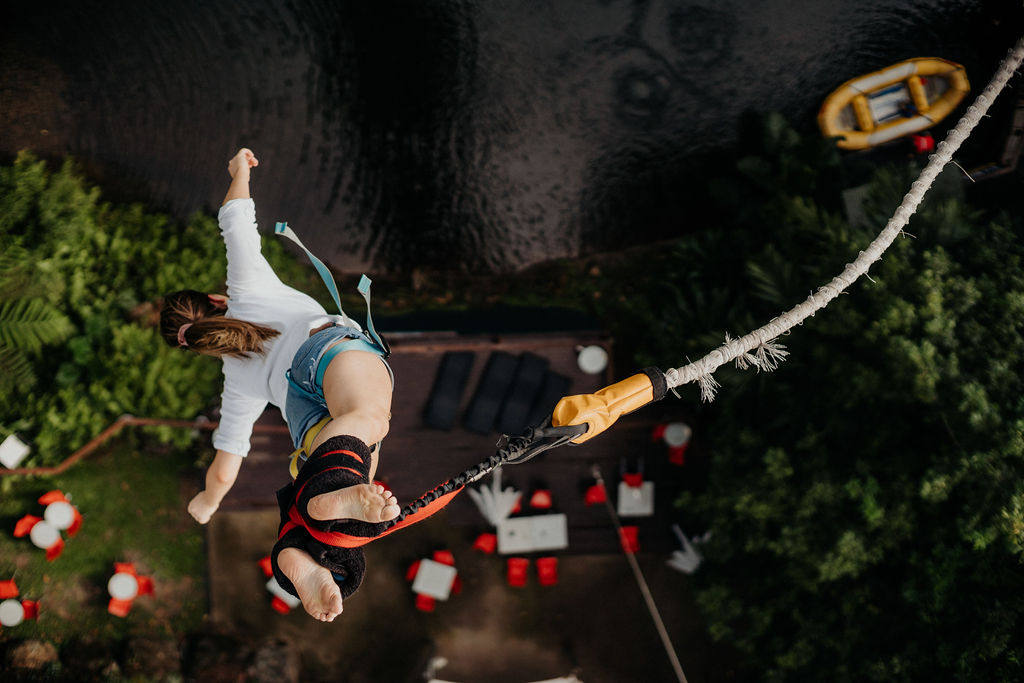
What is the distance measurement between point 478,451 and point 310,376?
438 centimetres

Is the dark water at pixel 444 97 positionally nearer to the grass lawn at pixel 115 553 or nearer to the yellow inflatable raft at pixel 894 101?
the yellow inflatable raft at pixel 894 101

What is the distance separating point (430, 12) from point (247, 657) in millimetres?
8021

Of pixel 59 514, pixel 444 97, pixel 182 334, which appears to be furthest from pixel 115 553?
pixel 444 97

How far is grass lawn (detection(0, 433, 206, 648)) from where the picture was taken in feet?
25.3

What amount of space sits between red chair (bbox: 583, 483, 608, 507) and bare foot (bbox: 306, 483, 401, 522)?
18.2 ft

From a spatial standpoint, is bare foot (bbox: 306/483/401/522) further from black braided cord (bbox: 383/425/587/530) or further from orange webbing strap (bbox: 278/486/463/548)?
black braided cord (bbox: 383/425/587/530)

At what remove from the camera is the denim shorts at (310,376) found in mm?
3486

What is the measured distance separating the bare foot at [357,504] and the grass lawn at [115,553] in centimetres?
624

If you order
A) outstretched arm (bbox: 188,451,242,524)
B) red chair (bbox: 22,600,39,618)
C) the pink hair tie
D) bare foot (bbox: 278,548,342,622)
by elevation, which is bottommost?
red chair (bbox: 22,600,39,618)

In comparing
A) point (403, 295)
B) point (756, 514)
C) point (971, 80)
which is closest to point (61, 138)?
point (403, 295)

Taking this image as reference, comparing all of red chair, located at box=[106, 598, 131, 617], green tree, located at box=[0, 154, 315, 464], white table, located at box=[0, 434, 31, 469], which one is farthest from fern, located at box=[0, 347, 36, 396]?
red chair, located at box=[106, 598, 131, 617]

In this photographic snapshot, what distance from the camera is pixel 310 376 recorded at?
3.49 m

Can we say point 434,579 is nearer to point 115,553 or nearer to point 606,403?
point 115,553

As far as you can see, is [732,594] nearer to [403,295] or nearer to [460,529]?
[460,529]
